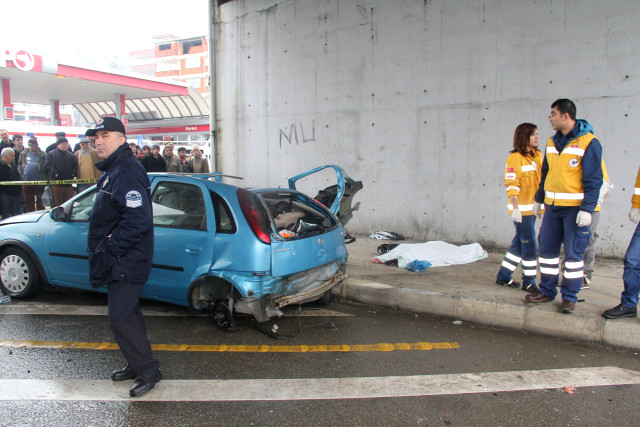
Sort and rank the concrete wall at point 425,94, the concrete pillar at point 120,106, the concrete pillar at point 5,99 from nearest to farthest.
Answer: the concrete wall at point 425,94
the concrete pillar at point 5,99
the concrete pillar at point 120,106

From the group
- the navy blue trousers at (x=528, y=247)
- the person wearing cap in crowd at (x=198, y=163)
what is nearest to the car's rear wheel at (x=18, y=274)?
the navy blue trousers at (x=528, y=247)

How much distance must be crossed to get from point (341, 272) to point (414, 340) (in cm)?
112

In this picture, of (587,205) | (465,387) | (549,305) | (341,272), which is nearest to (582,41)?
(587,205)

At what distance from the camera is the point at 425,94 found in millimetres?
8016

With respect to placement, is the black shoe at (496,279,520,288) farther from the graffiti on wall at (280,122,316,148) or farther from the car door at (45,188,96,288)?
the graffiti on wall at (280,122,316,148)

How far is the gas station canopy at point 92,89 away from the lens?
2222 centimetres

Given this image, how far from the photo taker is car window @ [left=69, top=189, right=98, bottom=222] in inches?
196

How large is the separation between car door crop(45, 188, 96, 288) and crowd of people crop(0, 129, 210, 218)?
3969mm

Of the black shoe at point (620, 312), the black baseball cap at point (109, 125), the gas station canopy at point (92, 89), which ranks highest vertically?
the gas station canopy at point (92, 89)

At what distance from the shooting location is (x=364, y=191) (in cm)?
873

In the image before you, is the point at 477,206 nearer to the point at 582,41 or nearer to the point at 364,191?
the point at 364,191

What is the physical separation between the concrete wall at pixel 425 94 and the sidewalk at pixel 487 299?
1.63 m

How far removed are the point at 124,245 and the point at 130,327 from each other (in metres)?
0.59

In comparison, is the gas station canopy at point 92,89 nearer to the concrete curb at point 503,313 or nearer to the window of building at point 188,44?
the concrete curb at point 503,313
